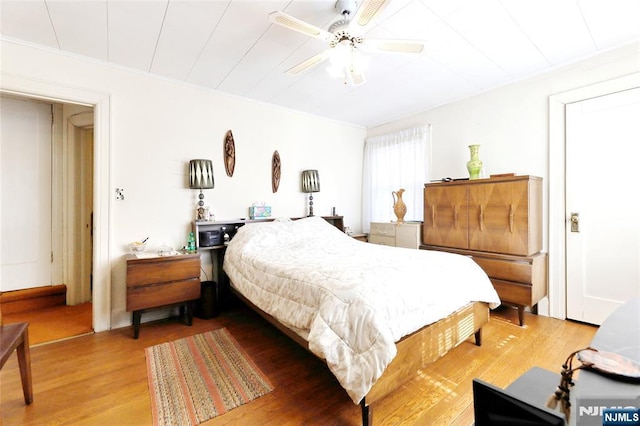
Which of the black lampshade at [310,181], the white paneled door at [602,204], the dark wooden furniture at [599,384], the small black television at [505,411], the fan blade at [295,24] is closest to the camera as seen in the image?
the small black television at [505,411]

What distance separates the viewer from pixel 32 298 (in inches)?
131

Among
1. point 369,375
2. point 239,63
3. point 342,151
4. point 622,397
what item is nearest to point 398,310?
point 369,375

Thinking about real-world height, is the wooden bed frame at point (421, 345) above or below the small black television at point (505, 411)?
below

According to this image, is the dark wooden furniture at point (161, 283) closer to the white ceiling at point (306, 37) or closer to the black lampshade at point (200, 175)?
the black lampshade at point (200, 175)

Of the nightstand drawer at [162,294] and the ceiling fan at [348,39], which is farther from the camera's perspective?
the nightstand drawer at [162,294]

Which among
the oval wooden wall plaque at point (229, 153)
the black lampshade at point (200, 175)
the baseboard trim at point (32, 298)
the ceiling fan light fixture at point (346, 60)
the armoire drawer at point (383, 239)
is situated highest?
the ceiling fan light fixture at point (346, 60)

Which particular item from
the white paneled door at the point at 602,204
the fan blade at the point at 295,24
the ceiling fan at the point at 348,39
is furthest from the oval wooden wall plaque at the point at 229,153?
the white paneled door at the point at 602,204

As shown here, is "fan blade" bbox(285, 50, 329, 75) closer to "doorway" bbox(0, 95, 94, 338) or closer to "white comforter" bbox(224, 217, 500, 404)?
"white comforter" bbox(224, 217, 500, 404)

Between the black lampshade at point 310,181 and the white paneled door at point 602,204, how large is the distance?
117 inches

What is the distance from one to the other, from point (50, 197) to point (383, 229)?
14.9 ft

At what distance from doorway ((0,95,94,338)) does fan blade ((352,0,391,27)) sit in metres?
3.63

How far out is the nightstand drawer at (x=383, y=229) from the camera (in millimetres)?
4004

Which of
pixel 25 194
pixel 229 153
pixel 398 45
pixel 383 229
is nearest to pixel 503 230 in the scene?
pixel 383 229

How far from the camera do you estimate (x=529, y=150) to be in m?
3.13
